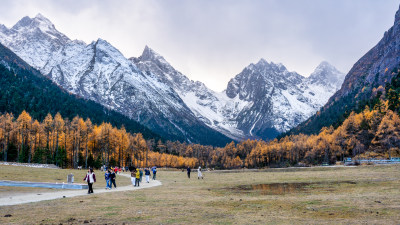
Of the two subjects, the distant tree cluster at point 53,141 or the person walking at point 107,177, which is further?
the distant tree cluster at point 53,141

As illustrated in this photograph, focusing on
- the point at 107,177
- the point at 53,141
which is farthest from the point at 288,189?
the point at 53,141

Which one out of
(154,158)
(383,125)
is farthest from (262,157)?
(383,125)

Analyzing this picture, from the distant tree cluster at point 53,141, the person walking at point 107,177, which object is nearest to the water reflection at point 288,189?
the person walking at point 107,177

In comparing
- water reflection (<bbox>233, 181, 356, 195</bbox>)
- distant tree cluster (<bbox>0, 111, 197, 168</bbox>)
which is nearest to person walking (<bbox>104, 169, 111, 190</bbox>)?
water reflection (<bbox>233, 181, 356, 195</bbox>)

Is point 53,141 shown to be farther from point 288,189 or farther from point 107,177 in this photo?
point 288,189

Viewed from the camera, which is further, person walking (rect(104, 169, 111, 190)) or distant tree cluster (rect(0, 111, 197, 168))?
distant tree cluster (rect(0, 111, 197, 168))

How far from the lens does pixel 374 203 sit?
18.9 metres

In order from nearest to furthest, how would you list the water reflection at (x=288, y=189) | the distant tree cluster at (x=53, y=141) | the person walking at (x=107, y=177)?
1. the water reflection at (x=288, y=189)
2. the person walking at (x=107, y=177)
3. the distant tree cluster at (x=53, y=141)

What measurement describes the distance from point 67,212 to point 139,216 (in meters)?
4.81

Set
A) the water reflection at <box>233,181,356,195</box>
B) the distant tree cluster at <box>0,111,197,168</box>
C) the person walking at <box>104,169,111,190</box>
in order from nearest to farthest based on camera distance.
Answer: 1. the water reflection at <box>233,181,356,195</box>
2. the person walking at <box>104,169,111,190</box>
3. the distant tree cluster at <box>0,111,197,168</box>

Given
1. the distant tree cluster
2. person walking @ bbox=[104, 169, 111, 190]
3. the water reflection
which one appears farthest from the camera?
the distant tree cluster

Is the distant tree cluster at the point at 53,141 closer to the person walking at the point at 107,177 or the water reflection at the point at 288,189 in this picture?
the person walking at the point at 107,177

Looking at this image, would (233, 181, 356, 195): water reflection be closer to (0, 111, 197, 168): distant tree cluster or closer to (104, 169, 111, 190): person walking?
(104, 169, 111, 190): person walking

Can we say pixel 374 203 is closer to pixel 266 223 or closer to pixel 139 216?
pixel 266 223
